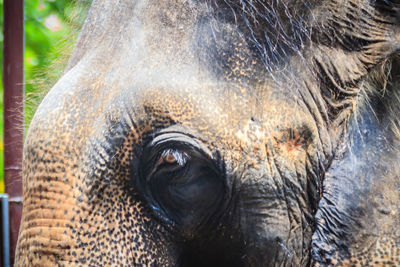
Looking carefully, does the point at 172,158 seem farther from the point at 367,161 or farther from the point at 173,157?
the point at 367,161

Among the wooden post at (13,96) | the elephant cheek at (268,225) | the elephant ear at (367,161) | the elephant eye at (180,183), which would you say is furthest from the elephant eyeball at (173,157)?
Answer: the wooden post at (13,96)

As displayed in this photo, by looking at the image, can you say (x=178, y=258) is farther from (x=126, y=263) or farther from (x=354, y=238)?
(x=354, y=238)

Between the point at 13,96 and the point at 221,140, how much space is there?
125cm

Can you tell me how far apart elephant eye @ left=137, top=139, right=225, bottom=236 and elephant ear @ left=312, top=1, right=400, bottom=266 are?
0.91ft

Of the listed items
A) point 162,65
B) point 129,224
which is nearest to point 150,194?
point 129,224

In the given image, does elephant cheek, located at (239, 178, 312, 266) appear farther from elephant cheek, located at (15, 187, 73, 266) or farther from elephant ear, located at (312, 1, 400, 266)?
elephant cheek, located at (15, 187, 73, 266)

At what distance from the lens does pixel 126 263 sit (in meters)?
1.15

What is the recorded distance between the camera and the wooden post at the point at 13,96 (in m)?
2.05

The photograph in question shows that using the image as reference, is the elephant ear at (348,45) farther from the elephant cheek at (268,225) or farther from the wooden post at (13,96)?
the wooden post at (13,96)

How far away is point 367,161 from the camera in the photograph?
1.28m

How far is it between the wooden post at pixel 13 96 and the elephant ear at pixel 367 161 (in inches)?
50.4

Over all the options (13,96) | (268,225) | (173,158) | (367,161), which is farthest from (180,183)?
(13,96)

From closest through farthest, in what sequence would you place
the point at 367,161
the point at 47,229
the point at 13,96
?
the point at 47,229, the point at 367,161, the point at 13,96

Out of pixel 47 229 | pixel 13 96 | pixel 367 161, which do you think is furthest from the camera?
pixel 13 96
